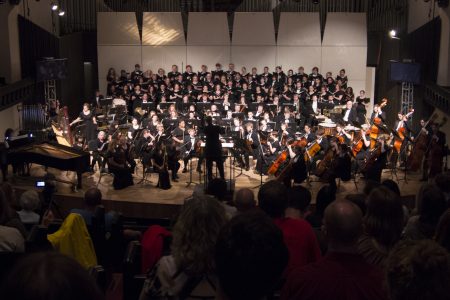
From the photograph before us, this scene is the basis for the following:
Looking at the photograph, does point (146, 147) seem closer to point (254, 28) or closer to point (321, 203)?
point (321, 203)

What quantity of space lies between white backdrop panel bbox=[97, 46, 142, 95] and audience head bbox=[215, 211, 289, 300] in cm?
1643

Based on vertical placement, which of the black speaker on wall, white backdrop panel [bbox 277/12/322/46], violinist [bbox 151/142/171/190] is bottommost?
A: violinist [bbox 151/142/171/190]

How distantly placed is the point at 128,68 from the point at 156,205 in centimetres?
1003

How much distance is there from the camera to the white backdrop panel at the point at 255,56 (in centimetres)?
1764

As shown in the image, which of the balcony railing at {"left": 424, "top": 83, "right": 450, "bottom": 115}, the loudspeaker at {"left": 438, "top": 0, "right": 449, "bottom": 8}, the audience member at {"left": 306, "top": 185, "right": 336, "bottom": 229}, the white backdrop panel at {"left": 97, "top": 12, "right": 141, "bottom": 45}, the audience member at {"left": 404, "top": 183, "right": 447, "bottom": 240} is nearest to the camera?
the audience member at {"left": 404, "top": 183, "right": 447, "bottom": 240}

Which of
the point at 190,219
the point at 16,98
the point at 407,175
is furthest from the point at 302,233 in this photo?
the point at 16,98

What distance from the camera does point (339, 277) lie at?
6.56 ft

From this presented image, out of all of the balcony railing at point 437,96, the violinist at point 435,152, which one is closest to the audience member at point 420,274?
the violinist at point 435,152

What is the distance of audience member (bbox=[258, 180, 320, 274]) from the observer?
9.09 ft

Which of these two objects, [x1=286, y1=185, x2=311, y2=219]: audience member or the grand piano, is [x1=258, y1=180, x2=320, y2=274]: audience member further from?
the grand piano

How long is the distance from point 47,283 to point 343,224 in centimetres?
132

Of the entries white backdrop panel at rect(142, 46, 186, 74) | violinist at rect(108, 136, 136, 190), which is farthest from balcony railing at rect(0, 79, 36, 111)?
white backdrop panel at rect(142, 46, 186, 74)

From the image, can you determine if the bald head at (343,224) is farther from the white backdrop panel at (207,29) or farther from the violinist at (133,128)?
the white backdrop panel at (207,29)

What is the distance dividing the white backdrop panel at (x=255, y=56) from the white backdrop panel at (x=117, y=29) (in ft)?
9.92
